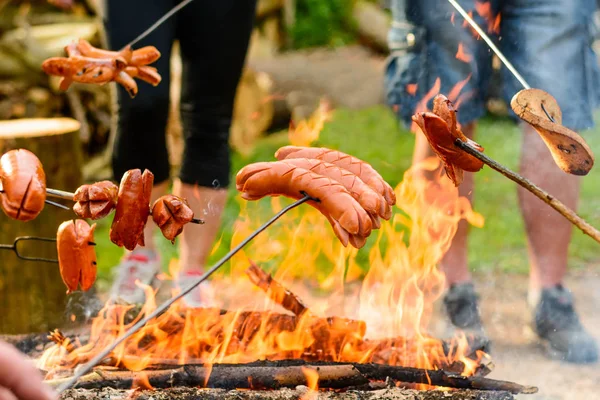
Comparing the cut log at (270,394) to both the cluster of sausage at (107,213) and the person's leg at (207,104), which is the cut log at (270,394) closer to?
the cluster of sausage at (107,213)

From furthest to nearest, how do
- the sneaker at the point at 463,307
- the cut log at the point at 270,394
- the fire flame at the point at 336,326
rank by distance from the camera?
the sneaker at the point at 463,307 → the fire flame at the point at 336,326 → the cut log at the point at 270,394

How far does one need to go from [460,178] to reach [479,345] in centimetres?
97

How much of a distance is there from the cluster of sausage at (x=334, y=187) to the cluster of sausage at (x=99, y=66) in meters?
0.73

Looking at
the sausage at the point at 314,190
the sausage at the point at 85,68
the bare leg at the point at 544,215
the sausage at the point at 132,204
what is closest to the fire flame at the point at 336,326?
the bare leg at the point at 544,215

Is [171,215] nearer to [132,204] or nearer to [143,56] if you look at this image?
[132,204]

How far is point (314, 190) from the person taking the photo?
4.91ft

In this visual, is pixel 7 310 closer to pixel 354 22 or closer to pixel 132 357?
pixel 132 357

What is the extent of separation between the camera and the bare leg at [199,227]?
9.77 feet

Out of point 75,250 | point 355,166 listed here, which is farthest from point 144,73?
point 355,166

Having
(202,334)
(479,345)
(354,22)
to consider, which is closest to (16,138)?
(202,334)

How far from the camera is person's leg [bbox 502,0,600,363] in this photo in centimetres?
277

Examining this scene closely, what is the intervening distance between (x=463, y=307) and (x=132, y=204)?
1.84 metres

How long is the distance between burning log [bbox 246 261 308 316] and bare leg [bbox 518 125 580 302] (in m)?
1.23

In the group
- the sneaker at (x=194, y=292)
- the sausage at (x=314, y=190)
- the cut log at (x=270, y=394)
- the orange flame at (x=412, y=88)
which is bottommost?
the cut log at (x=270, y=394)
